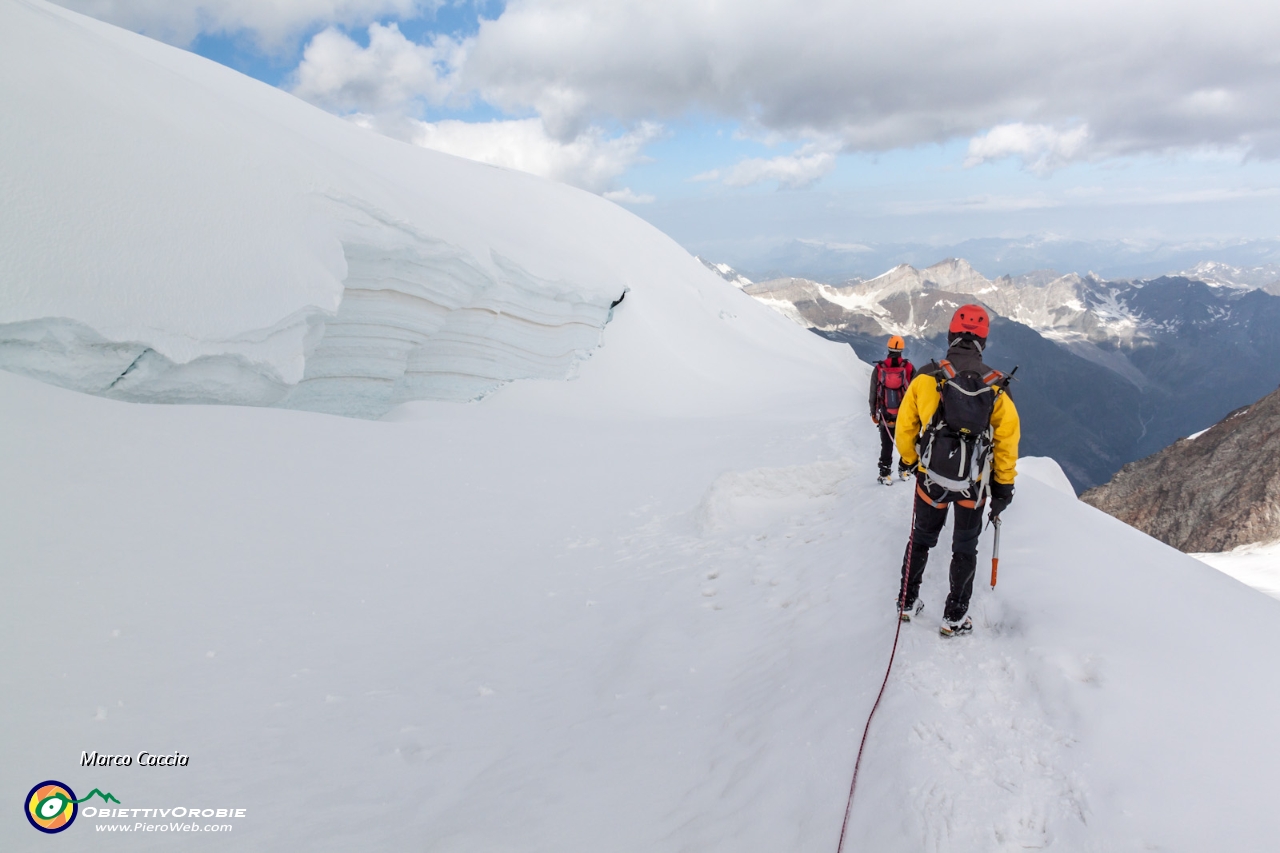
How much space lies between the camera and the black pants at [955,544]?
5047mm

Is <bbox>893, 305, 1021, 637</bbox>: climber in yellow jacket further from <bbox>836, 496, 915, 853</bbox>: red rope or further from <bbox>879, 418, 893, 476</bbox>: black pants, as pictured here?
<bbox>879, 418, 893, 476</bbox>: black pants

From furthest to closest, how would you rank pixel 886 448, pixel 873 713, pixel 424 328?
1. pixel 424 328
2. pixel 886 448
3. pixel 873 713

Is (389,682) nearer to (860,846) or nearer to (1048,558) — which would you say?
(860,846)

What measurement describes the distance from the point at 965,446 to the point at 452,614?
6.34 m

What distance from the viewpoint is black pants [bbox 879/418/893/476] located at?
9.73 metres

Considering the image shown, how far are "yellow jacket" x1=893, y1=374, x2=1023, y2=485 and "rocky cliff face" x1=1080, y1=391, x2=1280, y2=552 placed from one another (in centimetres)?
2115

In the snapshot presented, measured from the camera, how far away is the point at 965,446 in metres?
5.07

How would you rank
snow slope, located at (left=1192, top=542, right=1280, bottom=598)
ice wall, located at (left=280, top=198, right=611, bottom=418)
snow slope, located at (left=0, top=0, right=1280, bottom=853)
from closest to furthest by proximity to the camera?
1. snow slope, located at (left=0, top=0, right=1280, bottom=853)
2. snow slope, located at (left=1192, top=542, right=1280, bottom=598)
3. ice wall, located at (left=280, top=198, right=611, bottom=418)

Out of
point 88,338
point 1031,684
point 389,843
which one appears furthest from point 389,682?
point 88,338

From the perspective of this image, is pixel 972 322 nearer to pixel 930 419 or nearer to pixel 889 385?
pixel 930 419

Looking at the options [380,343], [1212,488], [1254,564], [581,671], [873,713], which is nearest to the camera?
[873,713]

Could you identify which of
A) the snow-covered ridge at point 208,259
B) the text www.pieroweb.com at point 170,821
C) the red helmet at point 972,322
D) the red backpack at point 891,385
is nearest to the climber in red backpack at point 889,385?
the red backpack at point 891,385

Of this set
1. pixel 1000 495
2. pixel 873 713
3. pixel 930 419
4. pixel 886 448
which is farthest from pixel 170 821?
pixel 886 448

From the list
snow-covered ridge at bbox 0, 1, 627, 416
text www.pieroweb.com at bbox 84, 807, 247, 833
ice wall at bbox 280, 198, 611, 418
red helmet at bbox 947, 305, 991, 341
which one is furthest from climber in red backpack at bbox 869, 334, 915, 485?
ice wall at bbox 280, 198, 611, 418
